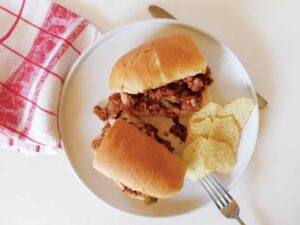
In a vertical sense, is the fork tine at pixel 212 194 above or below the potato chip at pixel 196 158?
below

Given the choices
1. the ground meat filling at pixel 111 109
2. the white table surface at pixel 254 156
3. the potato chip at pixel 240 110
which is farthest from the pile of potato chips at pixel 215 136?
the ground meat filling at pixel 111 109

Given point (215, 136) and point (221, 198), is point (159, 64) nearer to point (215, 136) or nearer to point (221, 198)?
point (215, 136)

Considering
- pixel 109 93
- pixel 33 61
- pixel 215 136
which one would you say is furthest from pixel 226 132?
pixel 33 61

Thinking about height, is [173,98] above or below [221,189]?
above

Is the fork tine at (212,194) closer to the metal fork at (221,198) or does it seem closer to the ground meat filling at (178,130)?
the metal fork at (221,198)

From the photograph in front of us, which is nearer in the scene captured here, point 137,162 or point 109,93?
point 137,162

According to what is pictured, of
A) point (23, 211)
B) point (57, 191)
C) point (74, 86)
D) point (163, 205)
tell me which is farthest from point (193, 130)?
point (23, 211)

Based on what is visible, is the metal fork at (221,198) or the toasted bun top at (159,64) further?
the metal fork at (221,198)

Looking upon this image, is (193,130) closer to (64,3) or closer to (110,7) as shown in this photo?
(110,7)
